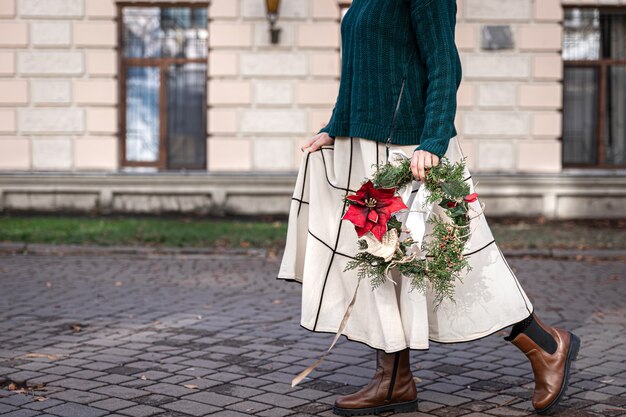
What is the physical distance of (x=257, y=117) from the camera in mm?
13734

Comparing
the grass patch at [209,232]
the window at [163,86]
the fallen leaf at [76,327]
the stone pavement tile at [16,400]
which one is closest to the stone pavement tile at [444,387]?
the stone pavement tile at [16,400]

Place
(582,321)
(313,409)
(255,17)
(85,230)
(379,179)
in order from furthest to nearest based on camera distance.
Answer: (255,17) < (85,230) < (582,321) < (313,409) < (379,179)

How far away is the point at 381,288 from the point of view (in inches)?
141

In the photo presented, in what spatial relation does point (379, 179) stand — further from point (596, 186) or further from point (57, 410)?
point (596, 186)

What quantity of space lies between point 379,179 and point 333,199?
40cm

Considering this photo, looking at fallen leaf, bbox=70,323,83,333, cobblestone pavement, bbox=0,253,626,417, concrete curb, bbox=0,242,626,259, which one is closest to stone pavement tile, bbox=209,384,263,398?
cobblestone pavement, bbox=0,253,626,417

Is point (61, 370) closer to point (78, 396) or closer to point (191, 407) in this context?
point (78, 396)

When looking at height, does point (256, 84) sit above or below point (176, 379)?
above

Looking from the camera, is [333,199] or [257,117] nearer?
[333,199]

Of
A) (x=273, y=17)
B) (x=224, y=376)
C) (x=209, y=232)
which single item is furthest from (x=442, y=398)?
(x=273, y=17)

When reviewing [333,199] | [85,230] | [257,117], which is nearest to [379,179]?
[333,199]

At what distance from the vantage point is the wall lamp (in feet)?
43.3

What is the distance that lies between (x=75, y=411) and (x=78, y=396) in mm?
247

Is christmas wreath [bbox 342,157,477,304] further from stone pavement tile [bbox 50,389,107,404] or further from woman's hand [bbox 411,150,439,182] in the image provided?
stone pavement tile [bbox 50,389,107,404]
